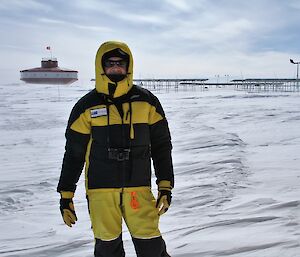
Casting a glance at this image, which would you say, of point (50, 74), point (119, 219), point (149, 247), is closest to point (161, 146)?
point (119, 219)

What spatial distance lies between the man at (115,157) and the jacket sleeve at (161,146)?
0.05 meters

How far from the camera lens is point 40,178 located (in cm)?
574

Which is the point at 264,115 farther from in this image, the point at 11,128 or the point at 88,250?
the point at 88,250

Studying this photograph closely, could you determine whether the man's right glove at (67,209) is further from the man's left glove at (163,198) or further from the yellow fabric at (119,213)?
the man's left glove at (163,198)

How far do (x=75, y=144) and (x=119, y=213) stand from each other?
54 centimetres

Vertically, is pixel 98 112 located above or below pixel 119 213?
above

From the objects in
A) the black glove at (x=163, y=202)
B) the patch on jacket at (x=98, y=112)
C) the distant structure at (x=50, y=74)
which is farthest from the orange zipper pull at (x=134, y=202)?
the distant structure at (x=50, y=74)

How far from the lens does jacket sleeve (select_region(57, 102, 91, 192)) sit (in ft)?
7.60

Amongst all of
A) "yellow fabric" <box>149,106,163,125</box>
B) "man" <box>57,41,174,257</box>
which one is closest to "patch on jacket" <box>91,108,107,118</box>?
"man" <box>57,41,174,257</box>

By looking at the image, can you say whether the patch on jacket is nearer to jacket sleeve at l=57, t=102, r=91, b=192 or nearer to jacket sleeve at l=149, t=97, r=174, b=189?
jacket sleeve at l=57, t=102, r=91, b=192

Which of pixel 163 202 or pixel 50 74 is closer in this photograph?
pixel 163 202

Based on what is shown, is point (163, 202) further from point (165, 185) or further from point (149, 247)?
point (149, 247)

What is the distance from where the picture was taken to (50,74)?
59.9 meters

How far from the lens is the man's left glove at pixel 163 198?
237 cm
